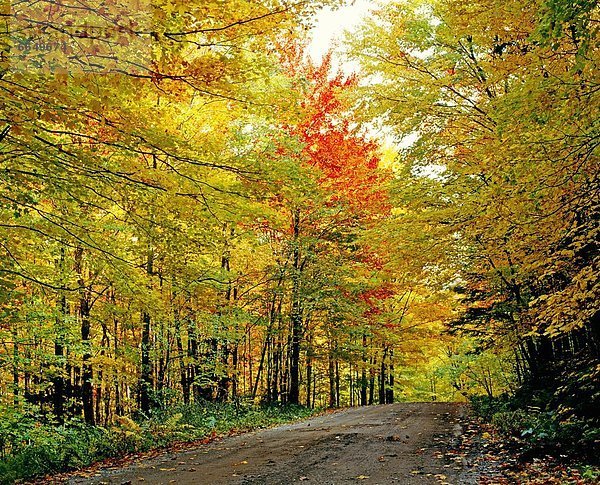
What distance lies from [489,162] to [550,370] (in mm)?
6241

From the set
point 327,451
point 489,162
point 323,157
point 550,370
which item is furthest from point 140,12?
point 323,157

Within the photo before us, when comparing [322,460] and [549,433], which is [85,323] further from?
[549,433]

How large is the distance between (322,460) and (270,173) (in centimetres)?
425

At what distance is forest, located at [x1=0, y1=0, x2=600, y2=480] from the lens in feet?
14.5

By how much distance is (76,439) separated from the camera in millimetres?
8758

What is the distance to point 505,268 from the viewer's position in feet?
30.6

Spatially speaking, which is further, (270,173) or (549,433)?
(549,433)

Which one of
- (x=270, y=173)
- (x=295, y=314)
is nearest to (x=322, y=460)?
(x=270, y=173)

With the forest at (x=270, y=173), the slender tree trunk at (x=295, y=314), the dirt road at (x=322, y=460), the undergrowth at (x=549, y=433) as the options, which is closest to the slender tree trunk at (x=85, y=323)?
the forest at (x=270, y=173)

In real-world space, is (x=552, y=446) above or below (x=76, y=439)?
below

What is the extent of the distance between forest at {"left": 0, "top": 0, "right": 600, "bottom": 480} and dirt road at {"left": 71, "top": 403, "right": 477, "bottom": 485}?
1.55 meters

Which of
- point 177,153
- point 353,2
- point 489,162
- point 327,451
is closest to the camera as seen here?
point 353,2

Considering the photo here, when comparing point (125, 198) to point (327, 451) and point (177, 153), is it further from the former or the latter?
point (327, 451)

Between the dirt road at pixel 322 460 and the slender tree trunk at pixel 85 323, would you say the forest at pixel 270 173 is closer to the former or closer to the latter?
the slender tree trunk at pixel 85 323
